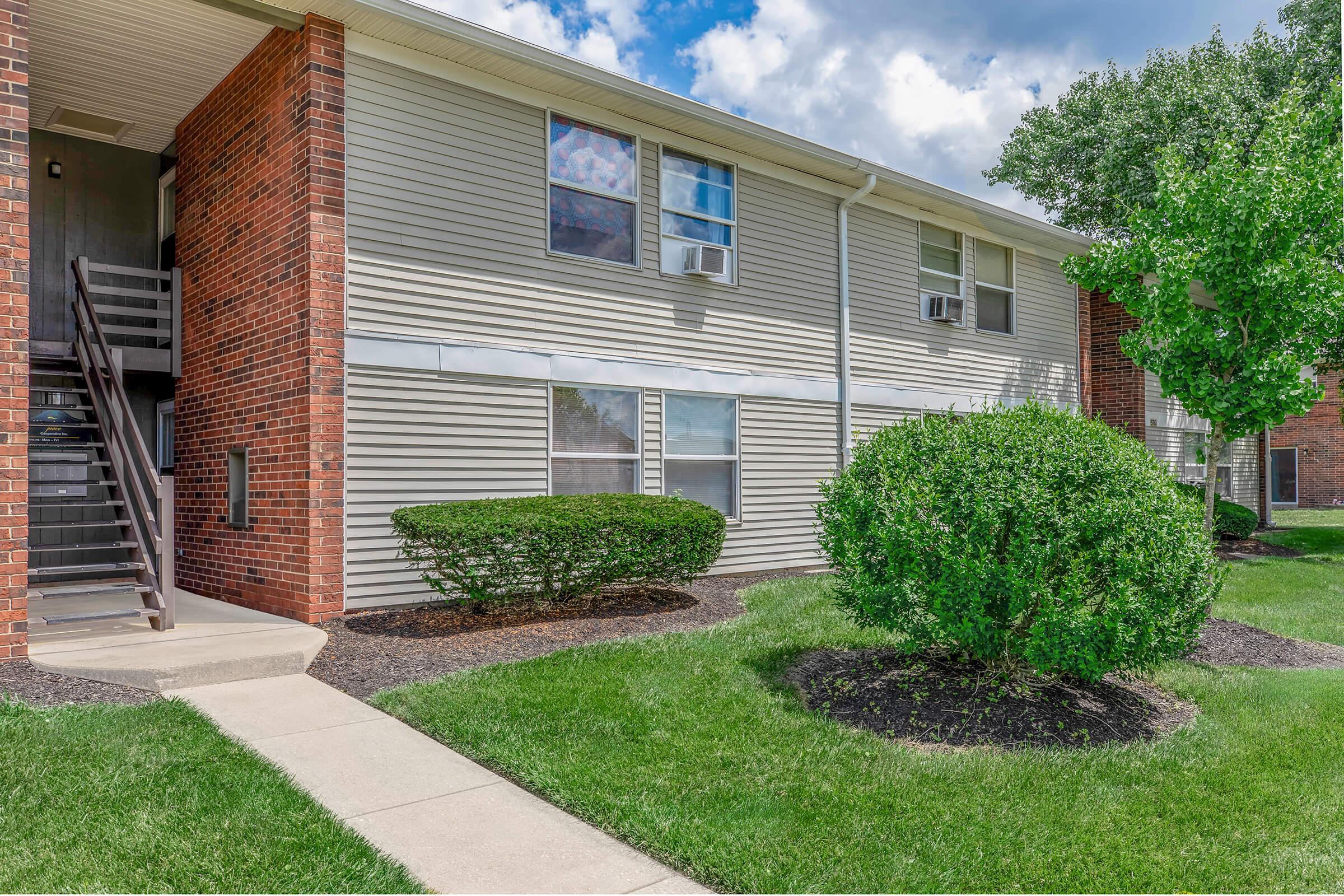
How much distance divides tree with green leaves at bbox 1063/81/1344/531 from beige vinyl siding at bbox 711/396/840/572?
→ 3.92 m

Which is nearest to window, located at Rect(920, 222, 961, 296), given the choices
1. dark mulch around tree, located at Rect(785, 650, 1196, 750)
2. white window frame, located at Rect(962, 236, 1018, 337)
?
white window frame, located at Rect(962, 236, 1018, 337)

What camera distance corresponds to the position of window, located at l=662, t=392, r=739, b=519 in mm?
9578

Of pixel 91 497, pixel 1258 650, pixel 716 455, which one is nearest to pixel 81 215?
pixel 91 497

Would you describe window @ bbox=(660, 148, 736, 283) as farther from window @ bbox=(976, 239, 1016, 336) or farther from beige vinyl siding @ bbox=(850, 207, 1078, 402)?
window @ bbox=(976, 239, 1016, 336)

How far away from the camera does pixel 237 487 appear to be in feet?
27.2

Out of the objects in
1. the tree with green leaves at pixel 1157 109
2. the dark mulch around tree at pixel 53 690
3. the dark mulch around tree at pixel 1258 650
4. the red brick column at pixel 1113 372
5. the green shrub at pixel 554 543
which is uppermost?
the tree with green leaves at pixel 1157 109

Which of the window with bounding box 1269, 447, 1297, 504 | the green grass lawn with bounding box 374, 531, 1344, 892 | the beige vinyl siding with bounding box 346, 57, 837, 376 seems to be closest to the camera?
the green grass lawn with bounding box 374, 531, 1344, 892

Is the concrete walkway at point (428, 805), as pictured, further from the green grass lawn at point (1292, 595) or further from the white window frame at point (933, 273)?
the white window frame at point (933, 273)

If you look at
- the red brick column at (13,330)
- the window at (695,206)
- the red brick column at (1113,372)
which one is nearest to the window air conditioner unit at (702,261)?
the window at (695,206)

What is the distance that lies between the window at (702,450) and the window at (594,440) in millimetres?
462

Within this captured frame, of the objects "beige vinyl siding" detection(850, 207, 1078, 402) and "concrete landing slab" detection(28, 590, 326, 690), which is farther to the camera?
"beige vinyl siding" detection(850, 207, 1078, 402)

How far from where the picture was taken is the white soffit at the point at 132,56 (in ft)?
23.7

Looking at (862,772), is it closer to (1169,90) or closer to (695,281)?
(695,281)

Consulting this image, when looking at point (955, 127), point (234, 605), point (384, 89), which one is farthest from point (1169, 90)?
point (234, 605)
